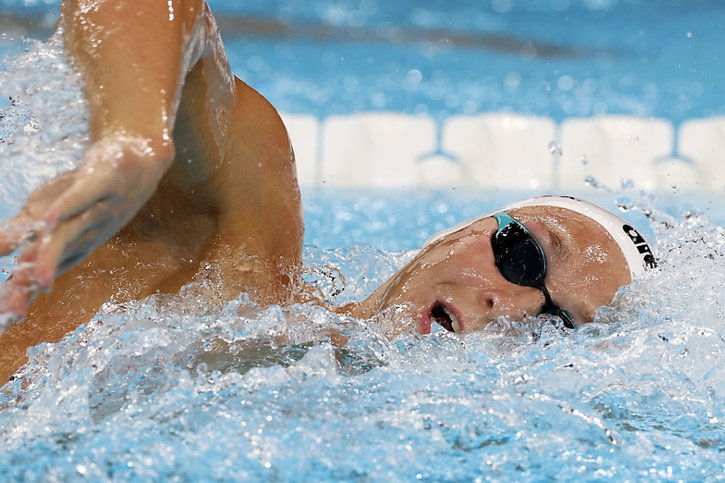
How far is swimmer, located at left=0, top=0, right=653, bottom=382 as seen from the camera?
771mm

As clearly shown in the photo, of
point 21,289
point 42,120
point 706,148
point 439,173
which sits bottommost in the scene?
point 439,173

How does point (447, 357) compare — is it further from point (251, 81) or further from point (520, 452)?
point (251, 81)

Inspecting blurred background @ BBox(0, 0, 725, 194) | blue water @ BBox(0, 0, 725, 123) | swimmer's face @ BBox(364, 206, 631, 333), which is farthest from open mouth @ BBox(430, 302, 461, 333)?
blue water @ BBox(0, 0, 725, 123)

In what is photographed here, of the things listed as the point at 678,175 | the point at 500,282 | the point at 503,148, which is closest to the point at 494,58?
the point at 503,148

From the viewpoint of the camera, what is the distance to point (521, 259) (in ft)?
4.93

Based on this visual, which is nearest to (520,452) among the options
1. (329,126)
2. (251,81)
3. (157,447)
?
(157,447)

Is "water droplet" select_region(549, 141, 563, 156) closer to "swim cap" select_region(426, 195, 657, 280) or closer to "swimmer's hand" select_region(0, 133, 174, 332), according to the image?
"swim cap" select_region(426, 195, 657, 280)

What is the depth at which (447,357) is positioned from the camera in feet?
4.22

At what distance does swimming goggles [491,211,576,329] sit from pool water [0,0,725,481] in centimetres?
3

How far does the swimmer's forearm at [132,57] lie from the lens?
33.0 inches

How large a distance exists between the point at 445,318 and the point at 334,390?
452 millimetres

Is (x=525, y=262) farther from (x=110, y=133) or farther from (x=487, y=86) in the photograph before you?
(x=487, y=86)

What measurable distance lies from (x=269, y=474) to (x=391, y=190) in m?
2.73

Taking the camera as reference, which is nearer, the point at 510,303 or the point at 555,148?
the point at 510,303
